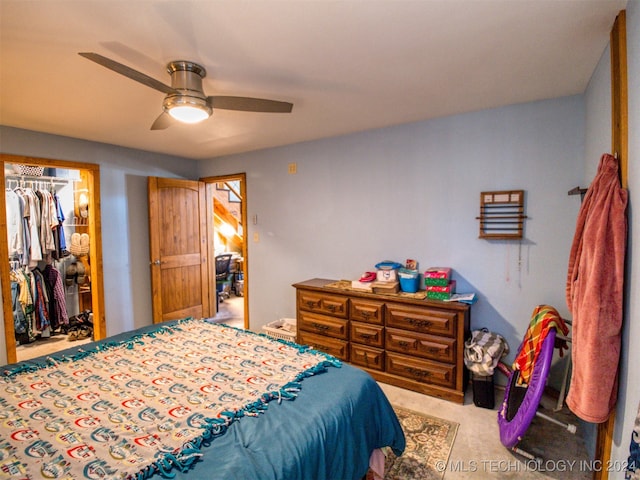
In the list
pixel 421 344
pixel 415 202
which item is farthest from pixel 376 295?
pixel 415 202

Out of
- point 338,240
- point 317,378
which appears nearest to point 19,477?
point 317,378

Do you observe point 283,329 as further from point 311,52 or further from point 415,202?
point 311,52

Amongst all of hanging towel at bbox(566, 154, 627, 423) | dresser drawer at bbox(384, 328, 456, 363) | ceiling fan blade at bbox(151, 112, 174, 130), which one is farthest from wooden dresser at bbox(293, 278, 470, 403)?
ceiling fan blade at bbox(151, 112, 174, 130)

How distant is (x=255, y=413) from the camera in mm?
1340

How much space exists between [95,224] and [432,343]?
155 inches

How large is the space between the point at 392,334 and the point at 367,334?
254mm

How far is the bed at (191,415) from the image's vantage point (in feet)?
3.57

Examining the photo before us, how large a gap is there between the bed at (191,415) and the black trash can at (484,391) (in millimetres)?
1159

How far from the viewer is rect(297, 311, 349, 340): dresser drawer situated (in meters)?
3.17

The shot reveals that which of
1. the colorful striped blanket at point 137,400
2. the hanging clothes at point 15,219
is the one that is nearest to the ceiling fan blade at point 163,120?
the colorful striped blanket at point 137,400

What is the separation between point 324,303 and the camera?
10.7 feet

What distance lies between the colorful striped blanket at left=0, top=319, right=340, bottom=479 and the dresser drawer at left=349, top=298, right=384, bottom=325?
115 cm

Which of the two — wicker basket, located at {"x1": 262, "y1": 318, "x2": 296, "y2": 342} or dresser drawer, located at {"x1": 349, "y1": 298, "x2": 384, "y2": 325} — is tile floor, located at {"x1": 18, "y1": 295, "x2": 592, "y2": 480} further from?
wicker basket, located at {"x1": 262, "y1": 318, "x2": 296, "y2": 342}

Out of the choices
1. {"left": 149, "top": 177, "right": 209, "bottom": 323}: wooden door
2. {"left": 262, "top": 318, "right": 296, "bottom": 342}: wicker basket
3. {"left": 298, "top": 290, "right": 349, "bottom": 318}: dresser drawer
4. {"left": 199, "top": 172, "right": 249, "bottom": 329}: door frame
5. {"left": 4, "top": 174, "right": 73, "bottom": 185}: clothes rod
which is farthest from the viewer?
{"left": 199, "top": 172, "right": 249, "bottom": 329}: door frame
